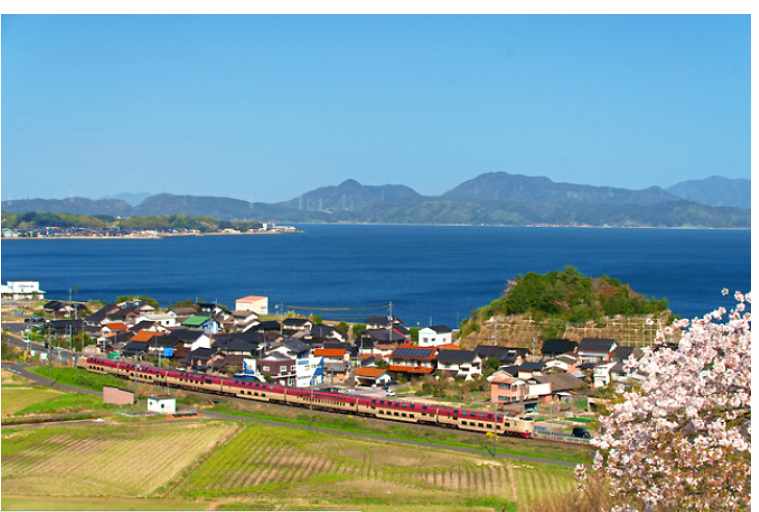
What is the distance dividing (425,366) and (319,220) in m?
131

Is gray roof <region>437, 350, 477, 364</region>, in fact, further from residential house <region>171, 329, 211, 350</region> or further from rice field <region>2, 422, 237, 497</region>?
residential house <region>171, 329, 211, 350</region>

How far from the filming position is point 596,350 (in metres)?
16.5

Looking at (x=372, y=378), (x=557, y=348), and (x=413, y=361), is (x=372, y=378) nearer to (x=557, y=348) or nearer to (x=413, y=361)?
(x=413, y=361)

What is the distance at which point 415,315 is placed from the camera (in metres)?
26.2

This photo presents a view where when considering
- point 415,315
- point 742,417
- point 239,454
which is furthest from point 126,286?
point 742,417

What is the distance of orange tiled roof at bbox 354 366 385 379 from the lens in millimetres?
15595

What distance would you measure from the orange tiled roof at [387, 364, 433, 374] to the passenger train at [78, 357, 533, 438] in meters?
2.21

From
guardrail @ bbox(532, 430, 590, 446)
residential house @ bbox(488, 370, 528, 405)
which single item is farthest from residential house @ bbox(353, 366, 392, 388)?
guardrail @ bbox(532, 430, 590, 446)

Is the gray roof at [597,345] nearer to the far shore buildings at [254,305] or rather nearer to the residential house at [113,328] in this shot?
the residential house at [113,328]

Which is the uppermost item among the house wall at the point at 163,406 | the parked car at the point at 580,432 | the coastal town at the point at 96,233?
the coastal town at the point at 96,233

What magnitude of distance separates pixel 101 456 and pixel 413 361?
695 centimetres

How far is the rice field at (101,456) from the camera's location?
9.17 m

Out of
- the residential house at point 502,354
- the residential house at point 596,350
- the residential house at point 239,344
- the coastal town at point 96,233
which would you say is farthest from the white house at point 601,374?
the coastal town at point 96,233

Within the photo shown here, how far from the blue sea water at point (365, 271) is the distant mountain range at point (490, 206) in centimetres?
4774
